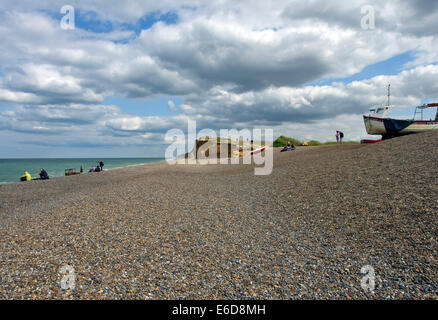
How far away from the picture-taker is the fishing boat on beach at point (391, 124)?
21.6 m

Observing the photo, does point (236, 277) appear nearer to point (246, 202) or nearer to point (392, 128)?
point (246, 202)

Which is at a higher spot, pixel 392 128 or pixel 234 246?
pixel 392 128

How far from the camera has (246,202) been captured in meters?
11.4

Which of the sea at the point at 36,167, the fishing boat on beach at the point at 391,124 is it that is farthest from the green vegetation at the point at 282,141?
the sea at the point at 36,167

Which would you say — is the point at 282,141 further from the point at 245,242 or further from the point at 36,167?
the point at 36,167

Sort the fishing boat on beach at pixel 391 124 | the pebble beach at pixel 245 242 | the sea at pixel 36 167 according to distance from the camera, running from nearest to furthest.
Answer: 1. the pebble beach at pixel 245 242
2. the fishing boat on beach at pixel 391 124
3. the sea at pixel 36 167

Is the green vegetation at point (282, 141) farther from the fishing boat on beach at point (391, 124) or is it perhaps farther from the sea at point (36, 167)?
the sea at point (36, 167)

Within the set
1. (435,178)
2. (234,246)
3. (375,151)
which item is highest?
(375,151)

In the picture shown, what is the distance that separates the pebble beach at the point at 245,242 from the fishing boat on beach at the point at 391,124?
10364 mm

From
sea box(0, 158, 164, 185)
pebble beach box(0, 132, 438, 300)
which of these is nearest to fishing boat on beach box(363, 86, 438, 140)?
pebble beach box(0, 132, 438, 300)

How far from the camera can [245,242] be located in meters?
7.34

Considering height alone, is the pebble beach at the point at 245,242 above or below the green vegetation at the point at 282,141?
below
